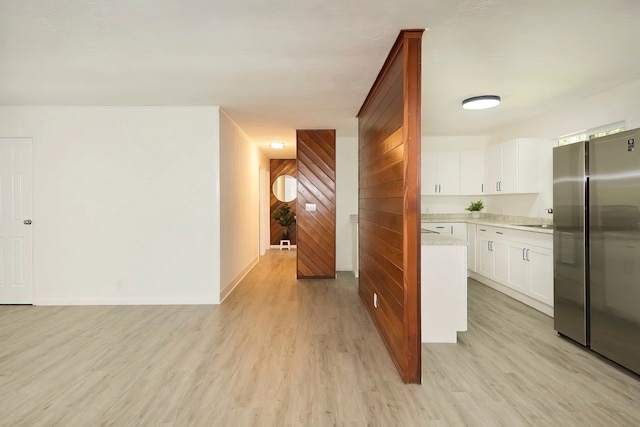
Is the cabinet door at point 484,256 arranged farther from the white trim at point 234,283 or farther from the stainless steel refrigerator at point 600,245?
the white trim at point 234,283

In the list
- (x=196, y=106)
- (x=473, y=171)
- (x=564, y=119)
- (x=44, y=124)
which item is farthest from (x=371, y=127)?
(x=44, y=124)

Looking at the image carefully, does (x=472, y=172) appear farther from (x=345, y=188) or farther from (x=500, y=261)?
(x=345, y=188)

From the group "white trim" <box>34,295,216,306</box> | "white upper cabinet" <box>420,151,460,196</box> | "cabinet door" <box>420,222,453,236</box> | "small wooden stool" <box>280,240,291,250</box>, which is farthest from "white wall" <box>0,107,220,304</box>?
"small wooden stool" <box>280,240,291,250</box>

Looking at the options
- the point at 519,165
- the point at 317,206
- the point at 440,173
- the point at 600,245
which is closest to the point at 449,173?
the point at 440,173

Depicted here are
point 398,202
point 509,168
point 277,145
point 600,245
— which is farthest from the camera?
point 277,145

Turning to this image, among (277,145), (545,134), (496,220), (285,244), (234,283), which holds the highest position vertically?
(277,145)

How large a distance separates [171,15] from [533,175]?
16.2ft

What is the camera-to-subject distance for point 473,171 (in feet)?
20.0

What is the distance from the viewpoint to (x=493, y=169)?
223 inches

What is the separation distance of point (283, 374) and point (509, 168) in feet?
14.9

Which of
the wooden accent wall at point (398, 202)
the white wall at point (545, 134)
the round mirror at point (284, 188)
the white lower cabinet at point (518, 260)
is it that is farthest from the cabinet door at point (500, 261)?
the round mirror at point (284, 188)

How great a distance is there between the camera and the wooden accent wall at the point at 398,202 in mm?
2428

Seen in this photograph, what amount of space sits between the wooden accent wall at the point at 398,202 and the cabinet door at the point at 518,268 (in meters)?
2.07

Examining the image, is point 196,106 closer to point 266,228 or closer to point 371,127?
point 371,127
